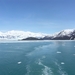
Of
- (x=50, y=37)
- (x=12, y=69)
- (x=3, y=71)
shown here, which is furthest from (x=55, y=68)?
(x=50, y=37)

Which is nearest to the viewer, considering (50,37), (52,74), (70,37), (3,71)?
(52,74)

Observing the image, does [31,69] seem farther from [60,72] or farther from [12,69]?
[60,72]

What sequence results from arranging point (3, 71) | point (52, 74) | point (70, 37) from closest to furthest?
point (52, 74) < point (3, 71) < point (70, 37)

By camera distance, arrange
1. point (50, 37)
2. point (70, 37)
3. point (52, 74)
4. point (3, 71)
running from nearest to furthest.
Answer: point (52, 74), point (3, 71), point (70, 37), point (50, 37)

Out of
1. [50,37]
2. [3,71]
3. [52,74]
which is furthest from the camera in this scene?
[50,37]

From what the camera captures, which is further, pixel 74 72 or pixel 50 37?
pixel 50 37

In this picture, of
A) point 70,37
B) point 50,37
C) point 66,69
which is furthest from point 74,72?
point 50,37

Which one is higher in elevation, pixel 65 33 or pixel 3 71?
pixel 65 33

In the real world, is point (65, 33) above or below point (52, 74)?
above

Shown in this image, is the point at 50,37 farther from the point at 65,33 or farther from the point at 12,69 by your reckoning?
the point at 12,69
